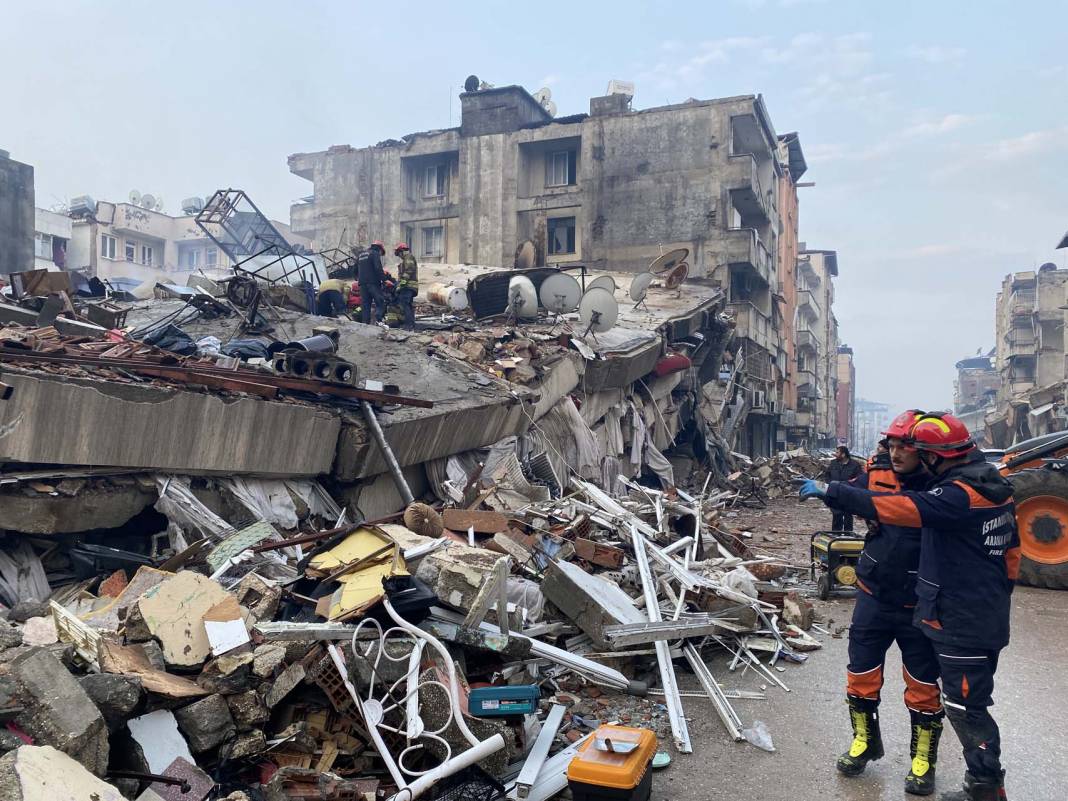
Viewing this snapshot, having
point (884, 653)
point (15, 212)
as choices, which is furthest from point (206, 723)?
point (15, 212)

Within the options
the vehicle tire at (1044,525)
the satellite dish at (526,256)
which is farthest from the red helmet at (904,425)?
the satellite dish at (526,256)

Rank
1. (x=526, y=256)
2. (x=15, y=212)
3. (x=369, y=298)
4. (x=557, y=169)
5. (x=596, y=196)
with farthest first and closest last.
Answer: (x=557, y=169) < (x=596, y=196) < (x=15, y=212) < (x=526, y=256) < (x=369, y=298)

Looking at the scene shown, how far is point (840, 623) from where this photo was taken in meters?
7.16

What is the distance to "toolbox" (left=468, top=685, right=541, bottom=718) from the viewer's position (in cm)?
391

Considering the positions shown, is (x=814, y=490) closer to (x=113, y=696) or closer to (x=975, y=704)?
(x=975, y=704)

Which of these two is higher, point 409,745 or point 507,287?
point 507,287

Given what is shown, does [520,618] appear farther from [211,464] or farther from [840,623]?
[840,623]

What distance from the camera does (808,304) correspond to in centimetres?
5331

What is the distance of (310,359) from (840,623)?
18.9 ft

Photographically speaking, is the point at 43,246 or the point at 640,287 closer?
the point at 640,287

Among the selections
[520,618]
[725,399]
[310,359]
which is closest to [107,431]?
[310,359]

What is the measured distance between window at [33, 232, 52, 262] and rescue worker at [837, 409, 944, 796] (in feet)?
123

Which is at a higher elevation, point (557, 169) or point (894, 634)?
point (557, 169)

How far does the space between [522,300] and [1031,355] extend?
47.4m
